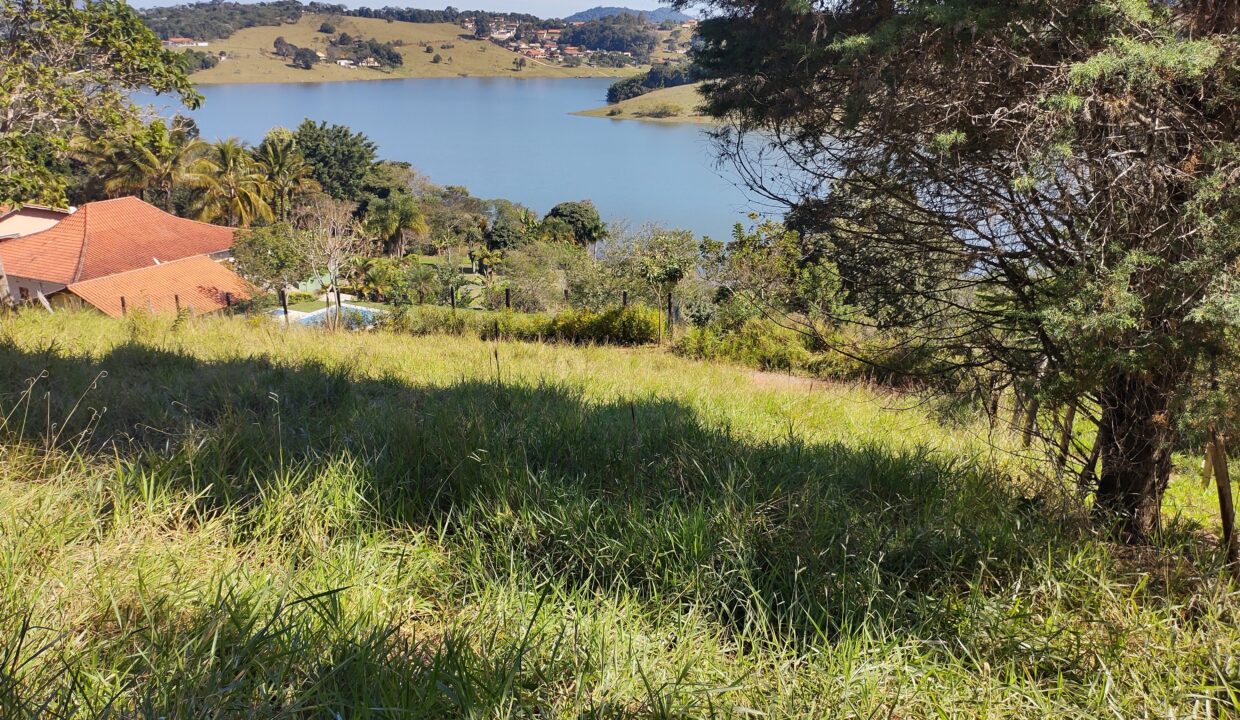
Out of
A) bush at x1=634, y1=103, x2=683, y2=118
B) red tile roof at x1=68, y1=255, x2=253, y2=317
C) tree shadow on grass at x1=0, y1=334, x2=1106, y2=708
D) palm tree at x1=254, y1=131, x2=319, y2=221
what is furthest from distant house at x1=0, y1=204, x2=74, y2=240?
bush at x1=634, y1=103, x2=683, y2=118

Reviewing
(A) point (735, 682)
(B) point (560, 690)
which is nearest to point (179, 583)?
(B) point (560, 690)

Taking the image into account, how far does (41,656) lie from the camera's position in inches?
65.2

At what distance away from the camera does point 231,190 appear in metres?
40.9

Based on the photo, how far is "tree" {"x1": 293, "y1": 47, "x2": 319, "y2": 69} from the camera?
158 meters

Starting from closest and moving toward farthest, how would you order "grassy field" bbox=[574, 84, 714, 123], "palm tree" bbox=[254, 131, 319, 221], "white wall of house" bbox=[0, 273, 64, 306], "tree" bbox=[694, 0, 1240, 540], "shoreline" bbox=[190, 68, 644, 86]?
"tree" bbox=[694, 0, 1240, 540]
"white wall of house" bbox=[0, 273, 64, 306]
"palm tree" bbox=[254, 131, 319, 221]
"grassy field" bbox=[574, 84, 714, 123]
"shoreline" bbox=[190, 68, 644, 86]

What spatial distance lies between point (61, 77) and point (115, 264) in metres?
21.9

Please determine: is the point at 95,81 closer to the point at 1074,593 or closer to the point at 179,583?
the point at 179,583

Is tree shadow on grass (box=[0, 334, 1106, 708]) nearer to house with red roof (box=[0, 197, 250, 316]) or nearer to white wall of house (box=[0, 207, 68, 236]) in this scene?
house with red roof (box=[0, 197, 250, 316])

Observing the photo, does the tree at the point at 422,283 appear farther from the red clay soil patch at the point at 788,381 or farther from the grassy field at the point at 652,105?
the grassy field at the point at 652,105

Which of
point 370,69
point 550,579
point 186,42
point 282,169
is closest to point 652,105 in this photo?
point 282,169

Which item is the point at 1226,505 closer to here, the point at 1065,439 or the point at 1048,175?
the point at 1065,439

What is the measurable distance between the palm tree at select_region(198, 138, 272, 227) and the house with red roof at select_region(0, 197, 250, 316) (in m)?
10.1

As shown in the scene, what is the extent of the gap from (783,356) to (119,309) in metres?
22.5

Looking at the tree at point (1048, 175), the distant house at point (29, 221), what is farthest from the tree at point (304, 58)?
the tree at point (1048, 175)
